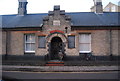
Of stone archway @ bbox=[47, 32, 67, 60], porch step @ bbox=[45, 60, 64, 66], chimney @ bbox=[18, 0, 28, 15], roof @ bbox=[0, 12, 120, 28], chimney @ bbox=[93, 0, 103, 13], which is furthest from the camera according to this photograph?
chimney @ bbox=[18, 0, 28, 15]

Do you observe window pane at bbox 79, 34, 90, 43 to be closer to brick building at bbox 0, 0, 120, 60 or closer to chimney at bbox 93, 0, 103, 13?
brick building at bbox 0, 0, 120, 60

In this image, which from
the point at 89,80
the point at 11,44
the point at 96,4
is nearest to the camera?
the point at 89,80

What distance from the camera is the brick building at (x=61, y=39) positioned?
15.5 metres

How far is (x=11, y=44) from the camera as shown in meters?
16.5

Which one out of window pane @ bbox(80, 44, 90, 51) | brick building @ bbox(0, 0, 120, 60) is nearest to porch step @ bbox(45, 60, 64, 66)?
brick building @ bbox(0, 0, 120, 60)

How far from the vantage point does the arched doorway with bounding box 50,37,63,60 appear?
627 inches

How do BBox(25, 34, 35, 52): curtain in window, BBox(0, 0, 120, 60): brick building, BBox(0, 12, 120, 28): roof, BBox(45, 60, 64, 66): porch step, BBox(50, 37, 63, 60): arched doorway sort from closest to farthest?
BBox(45, 60, 64, 66): porch step → BBox(0, 0, 120, 60): brick building → BBox(50, 37, 63, 60): arched doorway → BBox(0, 12, 120, 28): roof → BBox(25, 34, 35, 52): curtain in window

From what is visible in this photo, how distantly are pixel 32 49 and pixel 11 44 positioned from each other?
2.78 meters

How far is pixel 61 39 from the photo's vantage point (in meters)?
15.4

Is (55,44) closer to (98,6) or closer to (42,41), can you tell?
(42,41)

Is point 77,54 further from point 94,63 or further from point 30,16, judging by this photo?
point 30,16

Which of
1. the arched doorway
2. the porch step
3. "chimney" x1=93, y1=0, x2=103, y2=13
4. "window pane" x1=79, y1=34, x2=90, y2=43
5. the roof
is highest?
"chimney" x1=93, y1=0, x2=103, y2=13

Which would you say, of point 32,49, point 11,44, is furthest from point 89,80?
point 11,44

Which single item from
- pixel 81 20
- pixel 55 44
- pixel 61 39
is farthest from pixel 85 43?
pixel 55 44
